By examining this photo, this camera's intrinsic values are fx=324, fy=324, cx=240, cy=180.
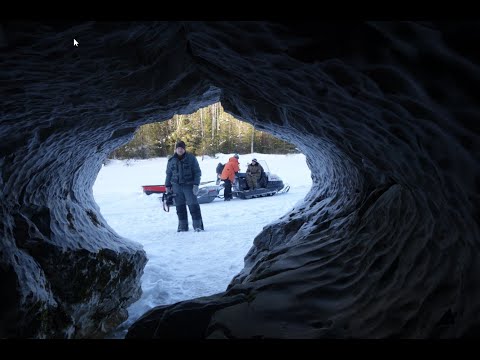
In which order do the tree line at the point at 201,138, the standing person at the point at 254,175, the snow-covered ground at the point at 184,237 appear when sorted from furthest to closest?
the tree line at the point at 201,138, the standing person at the point at 254,175, the snow-covered ground at the point at 184,237

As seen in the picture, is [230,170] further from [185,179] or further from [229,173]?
[185,179]

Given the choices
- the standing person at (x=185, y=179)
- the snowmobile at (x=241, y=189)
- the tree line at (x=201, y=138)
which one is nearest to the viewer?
the standing person at (x=185, y=179)

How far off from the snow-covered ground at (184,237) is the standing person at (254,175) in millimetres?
580

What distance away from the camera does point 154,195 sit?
12.1 meters

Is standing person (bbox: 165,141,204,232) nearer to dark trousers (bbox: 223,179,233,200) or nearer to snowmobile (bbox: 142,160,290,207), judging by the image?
snowmobile (bbox: 142,160,290,207)

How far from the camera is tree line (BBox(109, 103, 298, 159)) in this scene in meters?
22.0

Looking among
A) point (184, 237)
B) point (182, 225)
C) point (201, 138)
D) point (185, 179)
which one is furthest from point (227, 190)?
point (201, 138)

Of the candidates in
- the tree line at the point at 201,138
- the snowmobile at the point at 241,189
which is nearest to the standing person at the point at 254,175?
the snowmobile at the point at 241,189

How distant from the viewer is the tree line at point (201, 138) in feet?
72.2

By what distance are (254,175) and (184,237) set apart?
4525mm

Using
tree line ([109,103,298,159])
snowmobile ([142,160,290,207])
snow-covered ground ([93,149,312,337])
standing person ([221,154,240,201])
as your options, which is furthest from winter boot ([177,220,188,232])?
tree line ([109,103,298,159])

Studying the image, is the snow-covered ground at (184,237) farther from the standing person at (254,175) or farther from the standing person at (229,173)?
the standing person at (254,175)

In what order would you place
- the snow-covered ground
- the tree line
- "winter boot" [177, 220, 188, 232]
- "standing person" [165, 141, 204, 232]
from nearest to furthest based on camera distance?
the snow-covered ground → "standing person" [165, 141, 204, 232] → "winter boot" [177, 220, 188, 232] → the tree line

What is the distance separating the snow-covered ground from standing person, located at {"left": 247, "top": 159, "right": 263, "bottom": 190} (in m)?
0.58
